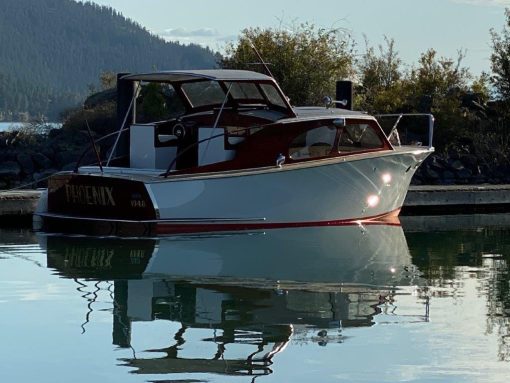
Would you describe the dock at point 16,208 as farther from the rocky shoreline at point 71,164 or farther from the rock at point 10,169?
the rock at point 10,169

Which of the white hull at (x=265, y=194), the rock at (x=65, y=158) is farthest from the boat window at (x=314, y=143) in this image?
the rock at (x=65, y=158)

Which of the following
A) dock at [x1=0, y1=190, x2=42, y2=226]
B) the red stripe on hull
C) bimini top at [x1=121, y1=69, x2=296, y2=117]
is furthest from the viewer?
dock at [x1=0, y1=190, x2=42, y2=226]

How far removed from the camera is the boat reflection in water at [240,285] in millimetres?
10023

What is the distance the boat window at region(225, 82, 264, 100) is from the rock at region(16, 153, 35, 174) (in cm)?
1194

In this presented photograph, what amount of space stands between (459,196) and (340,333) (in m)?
13.5

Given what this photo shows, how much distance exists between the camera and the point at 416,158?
69.8ft

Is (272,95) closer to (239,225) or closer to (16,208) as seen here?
(239,225)

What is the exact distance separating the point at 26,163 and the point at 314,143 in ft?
43.3

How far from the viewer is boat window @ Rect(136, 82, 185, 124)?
29656 millimetres

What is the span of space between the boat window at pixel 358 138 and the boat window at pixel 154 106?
10009 millimetres

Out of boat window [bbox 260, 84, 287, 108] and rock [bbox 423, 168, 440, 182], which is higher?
boat window [bbox 260, 84, 287, 108]

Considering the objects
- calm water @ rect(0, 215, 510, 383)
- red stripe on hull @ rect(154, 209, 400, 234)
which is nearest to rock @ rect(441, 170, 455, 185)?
red stripe on hull @ rect(154, 209, 400, 234)

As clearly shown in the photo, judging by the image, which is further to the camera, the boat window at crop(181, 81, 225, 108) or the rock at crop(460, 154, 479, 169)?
the rock at crop(460, 154, 479, 169)

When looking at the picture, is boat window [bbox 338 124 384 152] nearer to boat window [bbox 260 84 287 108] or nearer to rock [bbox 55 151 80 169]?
boat window [bbox 260 84 287 108]
